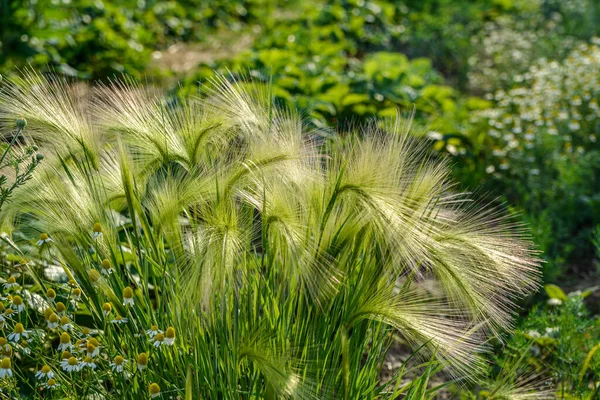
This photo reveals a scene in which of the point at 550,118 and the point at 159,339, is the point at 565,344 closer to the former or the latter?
the point at 159,339

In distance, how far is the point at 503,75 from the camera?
606 cm

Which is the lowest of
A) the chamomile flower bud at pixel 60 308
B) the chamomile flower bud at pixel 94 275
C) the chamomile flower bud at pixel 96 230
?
the chamomile flower bud at pixel 60 308

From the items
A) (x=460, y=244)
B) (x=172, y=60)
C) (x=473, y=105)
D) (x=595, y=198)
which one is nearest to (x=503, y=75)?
(x=473, y=105)

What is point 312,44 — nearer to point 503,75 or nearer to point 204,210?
point 503,75

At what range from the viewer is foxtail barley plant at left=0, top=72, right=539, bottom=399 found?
5.51 feet

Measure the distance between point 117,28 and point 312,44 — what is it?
193 cm

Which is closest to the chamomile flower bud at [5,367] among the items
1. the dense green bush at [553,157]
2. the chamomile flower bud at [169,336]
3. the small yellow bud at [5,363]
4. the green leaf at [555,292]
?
the small yellow bud at [5,363]

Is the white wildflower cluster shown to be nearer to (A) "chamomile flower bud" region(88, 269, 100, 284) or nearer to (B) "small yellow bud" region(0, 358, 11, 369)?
(A) "chamomile flower bud" region(88, 269, 100, 284)

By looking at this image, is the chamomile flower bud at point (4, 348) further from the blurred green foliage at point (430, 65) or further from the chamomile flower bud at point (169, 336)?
the blurred green foliage at point (430, 65)

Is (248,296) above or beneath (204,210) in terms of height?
beneath

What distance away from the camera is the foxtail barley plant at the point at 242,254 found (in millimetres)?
1680

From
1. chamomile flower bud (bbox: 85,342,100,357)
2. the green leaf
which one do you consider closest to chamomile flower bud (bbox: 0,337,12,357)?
chamomile flower bud (bbox: 85,342,100,357)

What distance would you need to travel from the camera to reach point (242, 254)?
1.82 m

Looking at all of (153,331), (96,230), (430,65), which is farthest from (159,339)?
(430,65)
